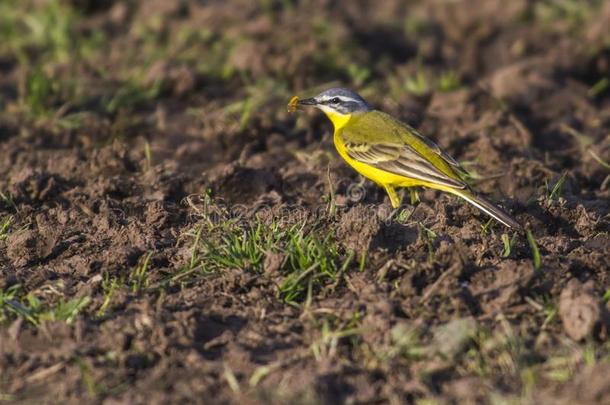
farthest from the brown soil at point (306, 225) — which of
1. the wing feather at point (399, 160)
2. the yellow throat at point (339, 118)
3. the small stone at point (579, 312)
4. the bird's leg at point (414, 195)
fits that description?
the yellow throat at point (339, 118)

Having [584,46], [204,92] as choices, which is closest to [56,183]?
[204,92]

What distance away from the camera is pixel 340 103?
959 centimetres

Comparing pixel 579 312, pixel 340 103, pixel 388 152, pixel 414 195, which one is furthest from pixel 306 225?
pixel 340 103

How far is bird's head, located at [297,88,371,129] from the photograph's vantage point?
9.58 m

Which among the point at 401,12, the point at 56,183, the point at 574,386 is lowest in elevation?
the point at 401,12

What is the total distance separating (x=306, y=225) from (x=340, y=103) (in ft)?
8.11

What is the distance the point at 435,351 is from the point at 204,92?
21.6ft

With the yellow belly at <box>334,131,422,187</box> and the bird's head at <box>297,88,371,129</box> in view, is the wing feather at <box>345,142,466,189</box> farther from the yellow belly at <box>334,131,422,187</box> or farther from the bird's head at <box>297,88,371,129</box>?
the bird's head at <box>297,88,371,129</box>

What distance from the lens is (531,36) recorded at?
46.3ft

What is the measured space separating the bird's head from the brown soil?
0.51 metres

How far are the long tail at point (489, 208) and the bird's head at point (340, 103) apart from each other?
1.90 m

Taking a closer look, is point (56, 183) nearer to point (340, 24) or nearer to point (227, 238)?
point (227, 238)

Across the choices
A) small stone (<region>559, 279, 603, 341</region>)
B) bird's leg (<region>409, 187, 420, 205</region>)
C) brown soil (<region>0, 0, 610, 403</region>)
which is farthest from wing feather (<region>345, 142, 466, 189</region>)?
small stone (<region>559, 279, 603, 341</region>)

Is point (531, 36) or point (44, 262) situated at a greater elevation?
point (44, 262)
